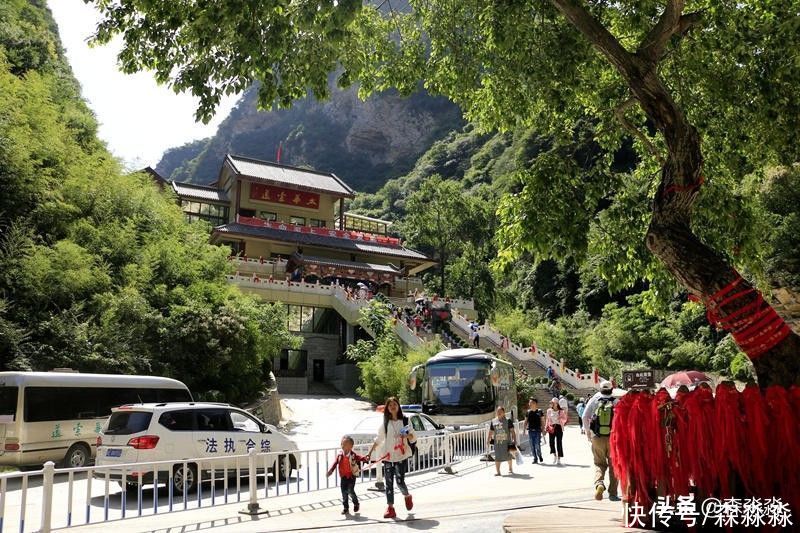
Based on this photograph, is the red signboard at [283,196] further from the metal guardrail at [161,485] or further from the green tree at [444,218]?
the metal guardrail at [161,485]

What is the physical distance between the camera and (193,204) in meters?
50.0

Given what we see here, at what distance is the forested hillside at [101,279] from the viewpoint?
1972 centimetres

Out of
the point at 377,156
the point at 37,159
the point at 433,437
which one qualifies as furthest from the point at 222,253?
the point at 377,156

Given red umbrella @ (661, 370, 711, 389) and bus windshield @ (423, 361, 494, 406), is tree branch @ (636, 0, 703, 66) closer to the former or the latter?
bus windshield @ (423, 361, 494, 406)

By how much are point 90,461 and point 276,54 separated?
1303 cm

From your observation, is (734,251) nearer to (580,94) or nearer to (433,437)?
(580,94)

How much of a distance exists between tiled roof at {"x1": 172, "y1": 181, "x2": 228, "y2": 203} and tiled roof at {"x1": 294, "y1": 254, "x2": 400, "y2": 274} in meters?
10.2

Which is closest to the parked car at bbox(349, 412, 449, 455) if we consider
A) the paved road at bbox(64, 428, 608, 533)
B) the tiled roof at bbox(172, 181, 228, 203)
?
the paved road at bbox(64, 428, 608, 533)

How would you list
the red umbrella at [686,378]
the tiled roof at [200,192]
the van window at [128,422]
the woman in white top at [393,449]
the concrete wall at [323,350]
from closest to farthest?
the woman in white top at [393,449], the van window at [128,422], the red umbrella at [686,378], the concrete wall at [323,350], the tiled roof at [200,192]

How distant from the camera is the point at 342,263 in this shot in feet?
143

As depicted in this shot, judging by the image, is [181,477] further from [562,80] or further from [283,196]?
[283,196]

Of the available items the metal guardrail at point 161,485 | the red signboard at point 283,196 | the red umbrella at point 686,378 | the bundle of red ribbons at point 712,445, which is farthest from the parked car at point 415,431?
the red signboard at point 283,196

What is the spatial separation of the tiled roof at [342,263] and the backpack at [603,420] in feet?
111

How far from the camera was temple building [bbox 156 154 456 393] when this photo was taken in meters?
38.7
